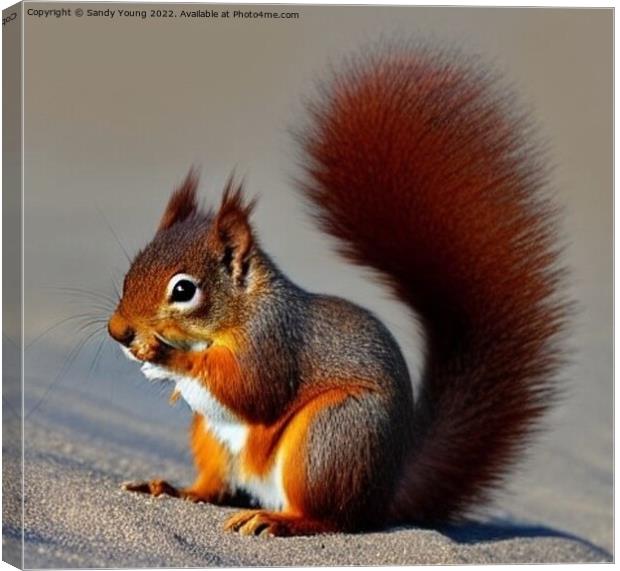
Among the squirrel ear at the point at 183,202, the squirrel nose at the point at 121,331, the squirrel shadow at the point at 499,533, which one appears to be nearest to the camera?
the squirrel nose at the point at 121,331

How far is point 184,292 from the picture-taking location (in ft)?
15.1

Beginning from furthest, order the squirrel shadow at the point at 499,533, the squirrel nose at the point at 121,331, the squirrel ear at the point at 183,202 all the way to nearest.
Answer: the squirrel shadow at the point at 499,533
the squirrel ear at the point at 183,202
the squirrel nose at the point at 121,331

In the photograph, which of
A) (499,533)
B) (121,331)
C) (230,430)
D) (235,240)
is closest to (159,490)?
(230,430)

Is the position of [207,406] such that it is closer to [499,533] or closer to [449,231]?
[449,231]

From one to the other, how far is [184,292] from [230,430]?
0.35m

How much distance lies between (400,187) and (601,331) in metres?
0.79

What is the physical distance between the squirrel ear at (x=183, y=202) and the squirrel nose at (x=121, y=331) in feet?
0.95

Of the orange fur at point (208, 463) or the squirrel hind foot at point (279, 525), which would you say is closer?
the squirrel hind foot at point (279, 525)

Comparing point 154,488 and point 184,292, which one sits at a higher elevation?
point 184,292

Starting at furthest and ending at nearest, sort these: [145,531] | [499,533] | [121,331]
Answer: [499,533], [145,531], [121,331]

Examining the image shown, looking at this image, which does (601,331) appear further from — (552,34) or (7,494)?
(7,494)

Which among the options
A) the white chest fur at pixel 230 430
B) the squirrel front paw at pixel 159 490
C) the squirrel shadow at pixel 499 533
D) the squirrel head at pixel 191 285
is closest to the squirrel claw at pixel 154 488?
the squirrel front paw at pixel 159 490

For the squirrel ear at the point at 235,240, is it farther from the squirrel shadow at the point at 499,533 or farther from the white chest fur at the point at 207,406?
the squirrel shadow at the point at 499,533

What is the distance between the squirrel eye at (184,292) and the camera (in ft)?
15.1
